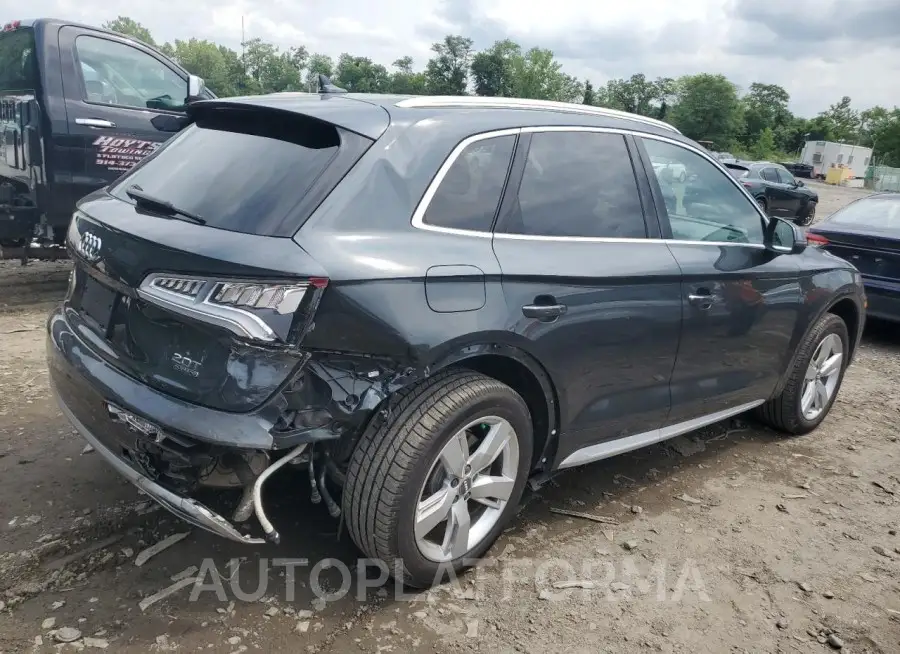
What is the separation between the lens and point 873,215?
23.9 feet

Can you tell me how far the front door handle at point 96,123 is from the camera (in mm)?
5754

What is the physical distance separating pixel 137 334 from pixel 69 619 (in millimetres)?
992

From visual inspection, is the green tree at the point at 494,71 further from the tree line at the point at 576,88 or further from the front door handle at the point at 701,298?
the front door handle at the point at 701,298

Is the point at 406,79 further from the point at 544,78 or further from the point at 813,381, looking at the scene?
the point at 813,381

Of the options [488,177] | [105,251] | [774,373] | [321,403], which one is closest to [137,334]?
[105,251]

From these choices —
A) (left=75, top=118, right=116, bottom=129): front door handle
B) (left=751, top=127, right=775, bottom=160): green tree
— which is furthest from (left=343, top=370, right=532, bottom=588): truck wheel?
(left=751, top=127, right=775, bottom=160): green tree

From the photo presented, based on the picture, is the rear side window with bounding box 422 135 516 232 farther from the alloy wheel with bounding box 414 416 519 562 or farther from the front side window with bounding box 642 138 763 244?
the front side window with bounding box 642 138 763 244

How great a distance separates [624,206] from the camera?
Result: 10.8 ft

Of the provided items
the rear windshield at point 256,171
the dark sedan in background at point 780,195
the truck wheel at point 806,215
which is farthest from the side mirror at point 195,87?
the truck wheel at point 806,215

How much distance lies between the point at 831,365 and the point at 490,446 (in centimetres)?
299

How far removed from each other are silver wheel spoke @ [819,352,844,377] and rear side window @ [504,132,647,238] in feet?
6.87

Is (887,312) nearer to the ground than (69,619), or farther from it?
farther from it

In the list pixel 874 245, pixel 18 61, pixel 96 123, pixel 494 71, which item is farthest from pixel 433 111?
pixel 494 71

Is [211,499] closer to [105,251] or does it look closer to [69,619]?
[69,619]
